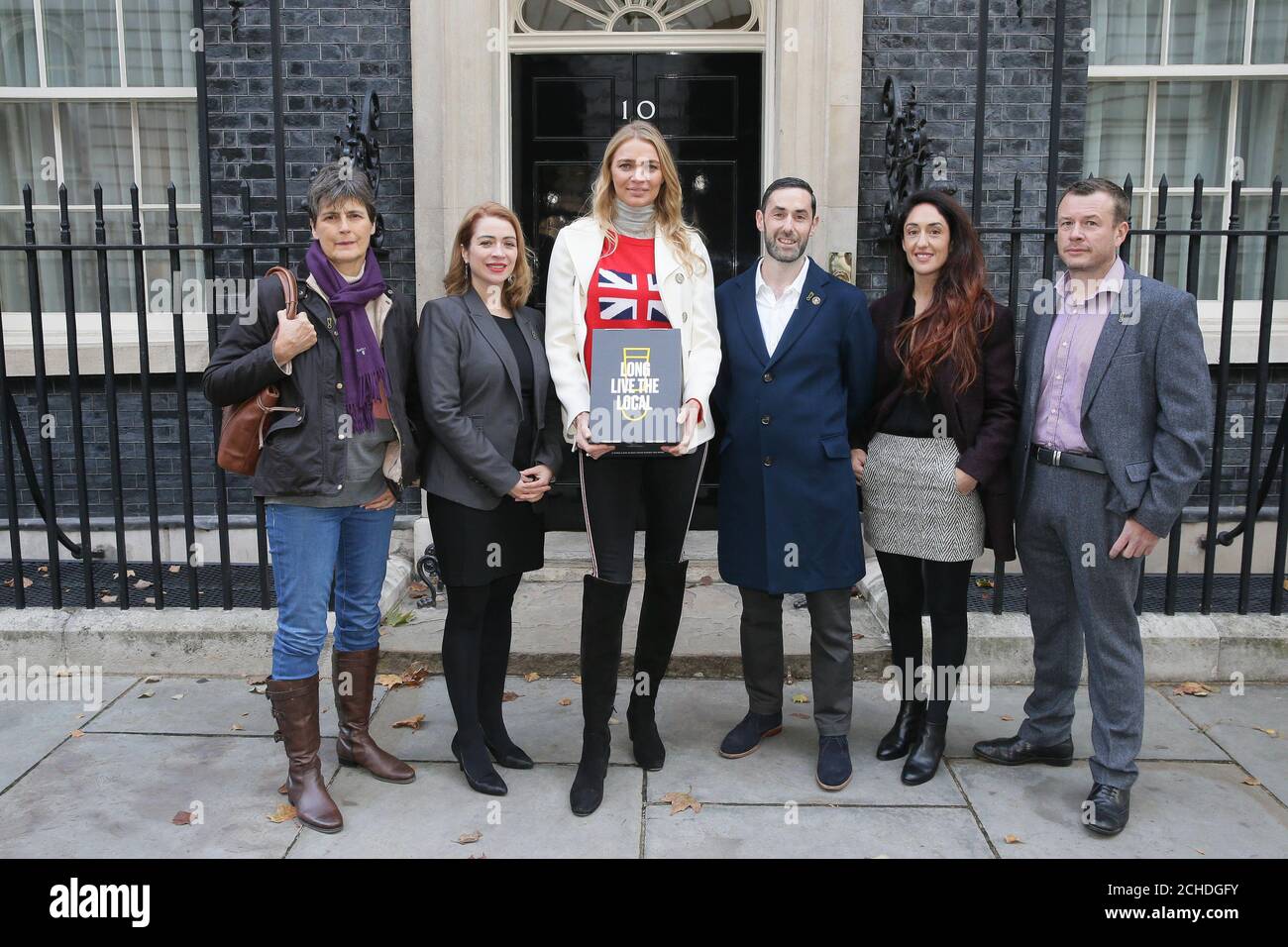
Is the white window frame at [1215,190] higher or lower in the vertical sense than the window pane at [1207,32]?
lower

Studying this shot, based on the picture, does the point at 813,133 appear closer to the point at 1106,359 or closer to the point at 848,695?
the point at 1106,359

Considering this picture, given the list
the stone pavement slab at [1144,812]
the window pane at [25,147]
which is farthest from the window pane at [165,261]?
the stone pavement slab at [1144,812]

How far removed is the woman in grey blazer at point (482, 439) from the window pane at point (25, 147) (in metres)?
4.34

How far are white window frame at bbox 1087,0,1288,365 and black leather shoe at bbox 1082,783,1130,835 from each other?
12.1 ft

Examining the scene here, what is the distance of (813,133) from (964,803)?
3730 mm

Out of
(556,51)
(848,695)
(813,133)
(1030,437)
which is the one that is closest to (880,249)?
(813,133)

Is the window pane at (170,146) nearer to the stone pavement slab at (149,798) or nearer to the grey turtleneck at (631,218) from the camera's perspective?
the stone pavement slab at (149,798)

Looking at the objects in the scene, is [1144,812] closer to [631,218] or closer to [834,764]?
[834,764]

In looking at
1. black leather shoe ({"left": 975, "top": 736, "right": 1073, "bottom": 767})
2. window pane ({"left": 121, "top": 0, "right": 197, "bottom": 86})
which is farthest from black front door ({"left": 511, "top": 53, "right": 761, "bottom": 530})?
black leather shoe ({"left": 975, "top": 736, "right": 1073, "bottom": 767})

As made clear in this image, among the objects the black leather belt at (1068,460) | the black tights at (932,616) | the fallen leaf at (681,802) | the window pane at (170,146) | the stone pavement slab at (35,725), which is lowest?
the stone pavement slab at (35,725)

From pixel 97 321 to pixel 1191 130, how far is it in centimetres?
677

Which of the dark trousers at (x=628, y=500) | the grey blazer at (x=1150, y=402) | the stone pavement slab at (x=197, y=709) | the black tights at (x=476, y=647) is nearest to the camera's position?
the grey blazer at (x=1150, y=402)

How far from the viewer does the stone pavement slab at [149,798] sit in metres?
3.61

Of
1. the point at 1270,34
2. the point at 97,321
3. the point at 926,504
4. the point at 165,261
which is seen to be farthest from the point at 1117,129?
the point at 97,321
